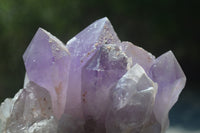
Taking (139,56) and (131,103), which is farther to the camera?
(139,56)

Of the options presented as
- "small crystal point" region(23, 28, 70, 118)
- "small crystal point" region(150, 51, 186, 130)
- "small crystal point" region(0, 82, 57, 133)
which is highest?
"small crystal point" region(23, 28, 70, 118)

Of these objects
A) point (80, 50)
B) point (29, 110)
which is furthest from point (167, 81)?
point (29, 110)

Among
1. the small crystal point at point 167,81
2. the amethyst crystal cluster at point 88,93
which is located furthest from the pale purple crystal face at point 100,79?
the small crystal point at point 167,81

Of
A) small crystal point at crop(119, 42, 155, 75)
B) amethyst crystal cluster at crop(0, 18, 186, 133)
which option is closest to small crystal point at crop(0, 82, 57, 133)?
amethyst crystal cluster at crop(0, 18, 186, 133)

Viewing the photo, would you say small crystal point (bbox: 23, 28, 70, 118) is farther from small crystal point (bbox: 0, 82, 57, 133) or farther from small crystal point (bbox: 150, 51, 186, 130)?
small crystal point (bbox: 150, 51, 186, 130)

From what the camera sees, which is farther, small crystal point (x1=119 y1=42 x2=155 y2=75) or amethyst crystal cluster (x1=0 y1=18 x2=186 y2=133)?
small crystal point (x1=119 y1=42 x2=155 y2=75)

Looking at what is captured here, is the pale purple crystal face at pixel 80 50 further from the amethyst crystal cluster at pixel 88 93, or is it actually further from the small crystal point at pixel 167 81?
the small crystal point at pixel 167 81

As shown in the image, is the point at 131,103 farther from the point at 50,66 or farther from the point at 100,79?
the point at 50,66
